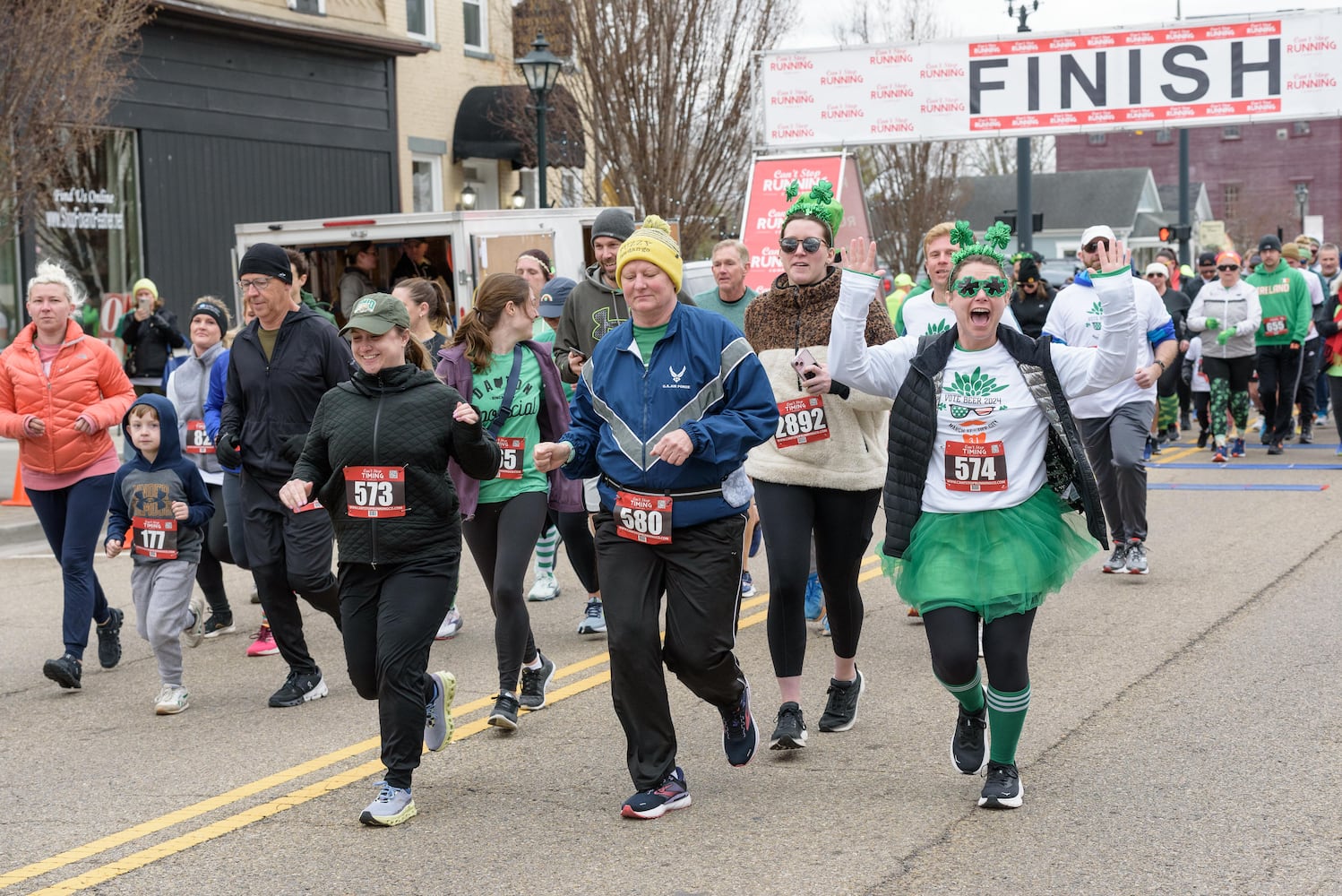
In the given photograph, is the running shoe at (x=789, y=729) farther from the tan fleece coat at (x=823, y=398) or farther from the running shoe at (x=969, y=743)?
the tan fleece coat at (x=823, y=398)

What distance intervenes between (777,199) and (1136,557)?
453 inches

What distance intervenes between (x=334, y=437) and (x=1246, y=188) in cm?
9400

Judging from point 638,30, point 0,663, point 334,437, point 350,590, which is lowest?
point 0,663

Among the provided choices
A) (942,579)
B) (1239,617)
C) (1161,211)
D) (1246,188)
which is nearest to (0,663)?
(942,579)

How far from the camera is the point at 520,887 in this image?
4801 millimetres

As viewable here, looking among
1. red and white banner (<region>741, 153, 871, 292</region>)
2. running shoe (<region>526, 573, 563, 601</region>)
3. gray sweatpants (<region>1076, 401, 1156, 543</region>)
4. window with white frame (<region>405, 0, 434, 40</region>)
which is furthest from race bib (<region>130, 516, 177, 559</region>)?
window with white frame (<region>405, 0, 434, 40</region>)

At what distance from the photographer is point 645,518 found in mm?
5383

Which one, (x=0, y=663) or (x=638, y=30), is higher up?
(x=638, y=30)

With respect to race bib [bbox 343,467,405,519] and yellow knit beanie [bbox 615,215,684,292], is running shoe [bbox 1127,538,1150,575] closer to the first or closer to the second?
yellow knit beanie [bbox 615,215,684,292]

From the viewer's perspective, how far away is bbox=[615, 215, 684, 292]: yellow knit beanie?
18.0ft

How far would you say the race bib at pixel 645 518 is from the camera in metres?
5.36

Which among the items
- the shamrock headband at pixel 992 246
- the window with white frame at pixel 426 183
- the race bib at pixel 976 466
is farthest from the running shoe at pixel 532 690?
the window with white frame at pixel 426 183

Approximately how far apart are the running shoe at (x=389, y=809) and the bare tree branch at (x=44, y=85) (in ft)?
34.7

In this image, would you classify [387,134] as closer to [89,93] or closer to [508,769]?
[89,93]
